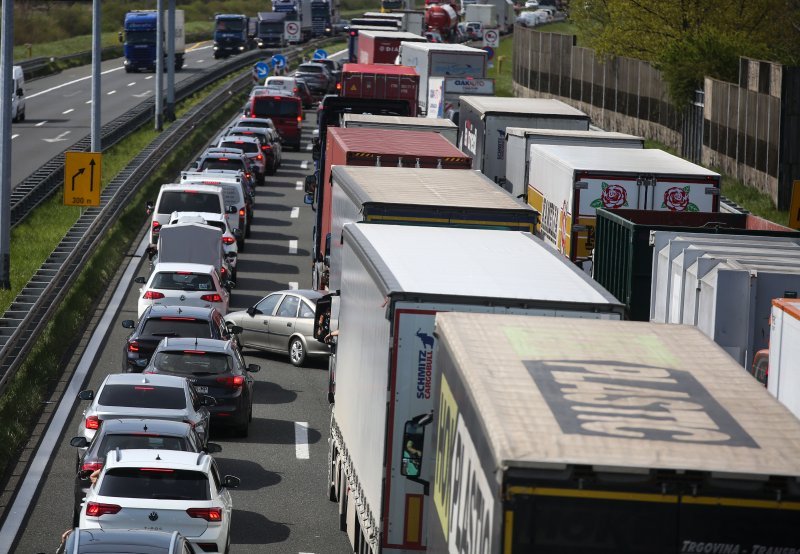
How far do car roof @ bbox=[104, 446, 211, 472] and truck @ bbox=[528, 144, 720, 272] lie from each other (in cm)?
932

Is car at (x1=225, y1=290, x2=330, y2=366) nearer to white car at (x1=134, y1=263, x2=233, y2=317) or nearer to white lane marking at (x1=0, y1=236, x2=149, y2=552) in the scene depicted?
white car at (x1=134, y1=263, x2=233, y2=317)

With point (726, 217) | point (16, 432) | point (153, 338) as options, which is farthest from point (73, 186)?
point (726, 217)

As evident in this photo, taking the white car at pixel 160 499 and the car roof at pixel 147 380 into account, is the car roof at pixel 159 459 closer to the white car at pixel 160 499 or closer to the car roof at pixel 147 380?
the white car at pixel 160 499

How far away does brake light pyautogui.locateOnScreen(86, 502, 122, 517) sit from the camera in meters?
13.5

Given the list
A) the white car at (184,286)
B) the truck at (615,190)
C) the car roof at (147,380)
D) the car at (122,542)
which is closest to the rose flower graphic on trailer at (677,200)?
the truck at (615,190)

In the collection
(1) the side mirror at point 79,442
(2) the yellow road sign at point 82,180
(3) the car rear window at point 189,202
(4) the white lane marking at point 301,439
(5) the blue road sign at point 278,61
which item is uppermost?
(5) the blue road sign at point 278,61

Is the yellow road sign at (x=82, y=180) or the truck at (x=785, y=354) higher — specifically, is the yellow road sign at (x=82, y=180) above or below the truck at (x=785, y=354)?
below

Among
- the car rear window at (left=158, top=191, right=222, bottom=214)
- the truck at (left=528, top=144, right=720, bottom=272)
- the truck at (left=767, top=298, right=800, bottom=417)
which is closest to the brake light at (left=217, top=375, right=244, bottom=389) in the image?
the truck at (left=528, top=144, right=720, bottom=272)

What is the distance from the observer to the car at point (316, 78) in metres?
77.8

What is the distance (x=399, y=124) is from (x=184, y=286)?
6.60 metres

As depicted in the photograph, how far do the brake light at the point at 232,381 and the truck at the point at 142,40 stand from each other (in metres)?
69.0

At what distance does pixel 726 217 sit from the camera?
20.5 meters

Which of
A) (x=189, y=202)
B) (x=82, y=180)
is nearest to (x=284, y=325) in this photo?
(x=189, y=202)

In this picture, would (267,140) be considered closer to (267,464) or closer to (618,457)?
(267,464)
